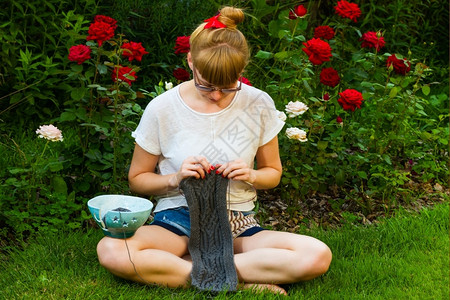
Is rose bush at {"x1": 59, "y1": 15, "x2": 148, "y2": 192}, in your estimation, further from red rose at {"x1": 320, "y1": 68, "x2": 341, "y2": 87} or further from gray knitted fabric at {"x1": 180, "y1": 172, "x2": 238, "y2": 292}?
red rose at {"x1": 320, "y1": 68, "x2": 341, "y2": 87}

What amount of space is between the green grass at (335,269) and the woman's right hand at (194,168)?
1.48 feet

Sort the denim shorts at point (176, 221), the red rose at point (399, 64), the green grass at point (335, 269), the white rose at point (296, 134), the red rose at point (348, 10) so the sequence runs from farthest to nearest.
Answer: the red rose at point (348, 10), the red rose at point (399, 64), the white rose at point (296, 134), the denim shorts at point (176, 221), the green grass at point (335, 269)

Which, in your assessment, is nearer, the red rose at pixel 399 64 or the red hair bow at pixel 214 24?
the red hair bow at pixel 214 24

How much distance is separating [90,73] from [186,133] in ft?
2.48

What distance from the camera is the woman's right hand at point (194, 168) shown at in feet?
8.39

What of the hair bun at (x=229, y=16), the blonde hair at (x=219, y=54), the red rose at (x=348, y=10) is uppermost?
the hair bun at (x=229, y=16)

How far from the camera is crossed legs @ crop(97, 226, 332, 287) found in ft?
8.46

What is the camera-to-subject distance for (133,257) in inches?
101

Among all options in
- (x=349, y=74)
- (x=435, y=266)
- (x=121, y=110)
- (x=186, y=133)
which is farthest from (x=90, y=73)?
(x=435, y=266)

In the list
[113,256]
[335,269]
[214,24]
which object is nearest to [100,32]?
[214,24]

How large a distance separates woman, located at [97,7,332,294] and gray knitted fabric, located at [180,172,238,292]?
0.04m

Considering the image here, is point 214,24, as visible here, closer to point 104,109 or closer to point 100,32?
point 100,32

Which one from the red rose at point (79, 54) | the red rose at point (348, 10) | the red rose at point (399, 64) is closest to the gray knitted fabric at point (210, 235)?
the red rose at point (79, 54)

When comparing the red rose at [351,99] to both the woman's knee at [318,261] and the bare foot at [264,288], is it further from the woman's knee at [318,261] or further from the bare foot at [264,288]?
the bare foot at [264,288]
